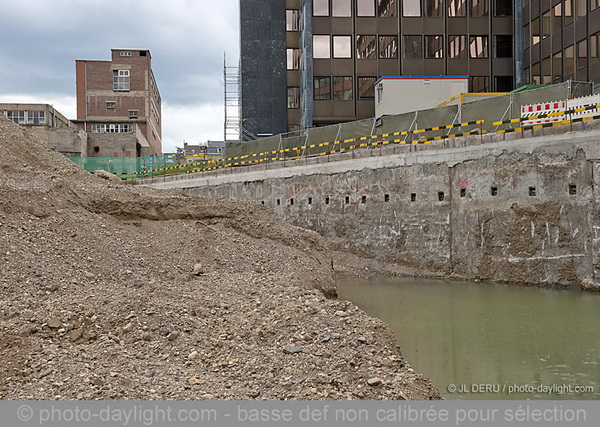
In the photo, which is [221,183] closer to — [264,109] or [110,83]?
[264,109]

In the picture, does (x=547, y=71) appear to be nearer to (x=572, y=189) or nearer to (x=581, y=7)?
(x=581, y=7)

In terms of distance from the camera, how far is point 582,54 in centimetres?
3459

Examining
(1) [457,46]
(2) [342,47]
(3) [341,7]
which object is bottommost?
(1) [457,46]

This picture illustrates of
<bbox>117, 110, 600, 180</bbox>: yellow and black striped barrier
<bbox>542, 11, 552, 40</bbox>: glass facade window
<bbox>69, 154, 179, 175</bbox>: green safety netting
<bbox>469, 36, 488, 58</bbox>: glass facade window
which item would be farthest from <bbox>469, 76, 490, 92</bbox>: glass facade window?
<bbox>69, 154, 179, 175</bbox>: green safety netting

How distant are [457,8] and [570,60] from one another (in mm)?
9217

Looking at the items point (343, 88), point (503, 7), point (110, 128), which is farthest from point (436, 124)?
point (110, 128)

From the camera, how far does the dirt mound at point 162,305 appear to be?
7199 millimetres

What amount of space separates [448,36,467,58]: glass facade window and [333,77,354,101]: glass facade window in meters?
7.18

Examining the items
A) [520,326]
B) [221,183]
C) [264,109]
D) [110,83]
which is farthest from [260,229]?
[110,83]

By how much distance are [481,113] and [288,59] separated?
24.8 m

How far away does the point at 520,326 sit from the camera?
A: 13555 mm

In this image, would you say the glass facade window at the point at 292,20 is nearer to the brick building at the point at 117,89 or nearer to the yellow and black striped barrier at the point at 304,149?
the yellow and black striped barrier at the point at 304,149

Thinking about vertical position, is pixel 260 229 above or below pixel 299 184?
below

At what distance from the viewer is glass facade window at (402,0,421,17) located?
41.3m
